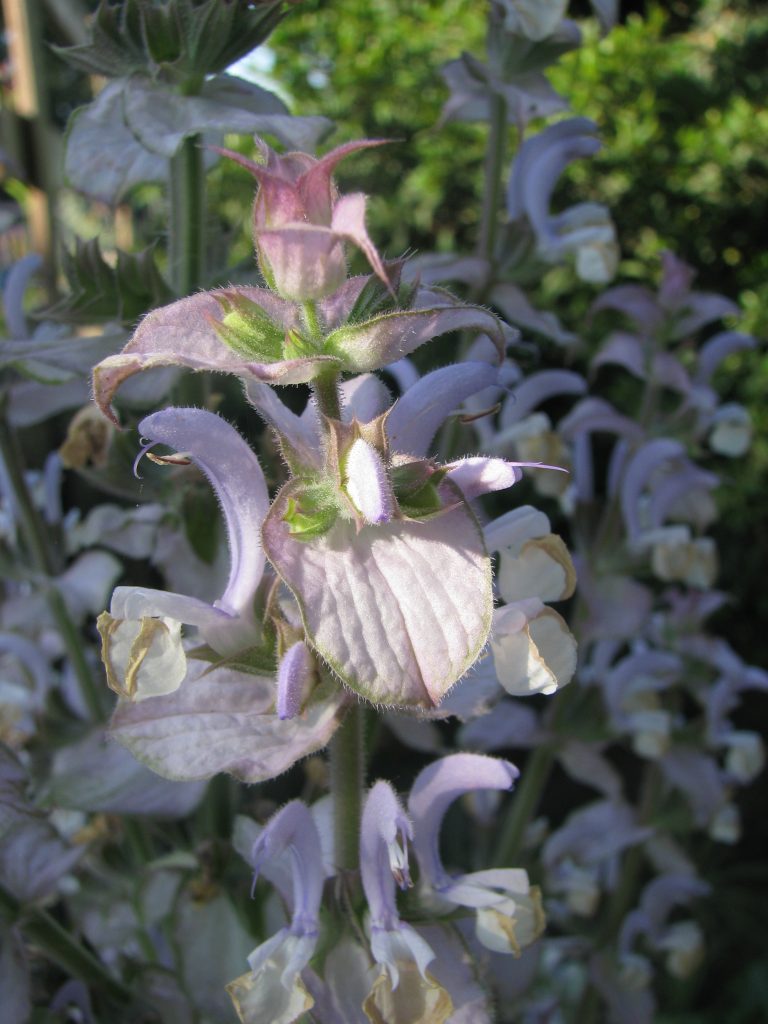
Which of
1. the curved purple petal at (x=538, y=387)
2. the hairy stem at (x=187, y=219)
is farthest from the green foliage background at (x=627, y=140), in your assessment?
the hairy stem at (x=187, y=219)

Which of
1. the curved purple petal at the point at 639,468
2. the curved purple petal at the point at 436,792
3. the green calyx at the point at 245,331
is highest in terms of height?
the green calyx at the point at 245,331

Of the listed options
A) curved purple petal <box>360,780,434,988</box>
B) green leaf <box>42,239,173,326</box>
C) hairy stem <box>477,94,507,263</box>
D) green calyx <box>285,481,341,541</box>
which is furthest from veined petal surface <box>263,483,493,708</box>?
hairy stem <box>477,94,507,263</box>

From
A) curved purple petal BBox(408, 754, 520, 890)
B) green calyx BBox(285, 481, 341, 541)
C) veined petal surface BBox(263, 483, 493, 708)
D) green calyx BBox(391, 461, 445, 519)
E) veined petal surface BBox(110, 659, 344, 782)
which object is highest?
green calyx BBox(391, 461, 445, 519)

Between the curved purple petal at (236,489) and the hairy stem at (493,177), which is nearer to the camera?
the curved purple petal at (236,489)

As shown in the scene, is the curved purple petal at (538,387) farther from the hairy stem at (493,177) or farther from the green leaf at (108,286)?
the green leaf at (108,286)

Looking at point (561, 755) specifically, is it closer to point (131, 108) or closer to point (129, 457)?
point (129, 457)

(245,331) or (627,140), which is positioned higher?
(245,331)

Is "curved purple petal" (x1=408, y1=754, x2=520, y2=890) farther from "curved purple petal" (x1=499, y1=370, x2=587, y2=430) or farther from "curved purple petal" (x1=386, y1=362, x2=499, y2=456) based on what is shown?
"curved purple petal" (x1=499, y1=370, x2=587, y2=430)

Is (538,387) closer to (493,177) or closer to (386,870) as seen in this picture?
(493,177)

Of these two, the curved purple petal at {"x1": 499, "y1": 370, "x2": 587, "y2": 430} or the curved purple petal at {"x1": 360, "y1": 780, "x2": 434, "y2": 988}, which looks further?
the curved purple petal at {"x1": 499, "y1": 370, "x2": 587, "y2": 430}

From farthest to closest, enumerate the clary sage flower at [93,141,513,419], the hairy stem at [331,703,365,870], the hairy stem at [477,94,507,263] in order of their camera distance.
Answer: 1. the hairy stem at [477,94,507,263]
2. the hairy stem at [331,703,365,870]
3. the clary sage flower at [93,141,513,419]

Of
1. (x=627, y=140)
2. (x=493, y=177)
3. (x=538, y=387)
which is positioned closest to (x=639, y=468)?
(x=538, y=387)

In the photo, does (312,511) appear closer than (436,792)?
Yes
